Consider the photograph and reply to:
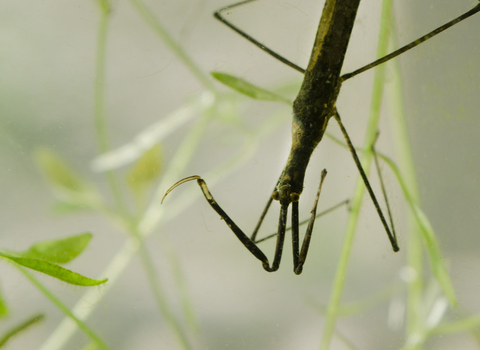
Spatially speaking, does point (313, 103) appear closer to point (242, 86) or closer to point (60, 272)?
point (242, 86)

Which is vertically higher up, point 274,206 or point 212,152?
point 212,152

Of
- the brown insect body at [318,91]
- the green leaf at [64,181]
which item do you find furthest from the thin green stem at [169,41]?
the green leaf at [64,181]

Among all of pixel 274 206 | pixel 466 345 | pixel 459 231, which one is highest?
pixel 274 206

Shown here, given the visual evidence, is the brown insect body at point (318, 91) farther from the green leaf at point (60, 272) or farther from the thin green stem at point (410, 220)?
the green leaf at point (60, 272)

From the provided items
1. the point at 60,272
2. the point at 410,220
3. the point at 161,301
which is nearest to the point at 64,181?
the point at 60,272

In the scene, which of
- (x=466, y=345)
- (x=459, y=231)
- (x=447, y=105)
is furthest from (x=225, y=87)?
(x=466, y=345)

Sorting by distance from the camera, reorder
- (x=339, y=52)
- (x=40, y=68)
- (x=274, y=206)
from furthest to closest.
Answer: (x=274, y=206)
(x=40, y=68)
(x=339, y=52)

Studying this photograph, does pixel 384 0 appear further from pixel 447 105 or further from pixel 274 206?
pixel 274 206
